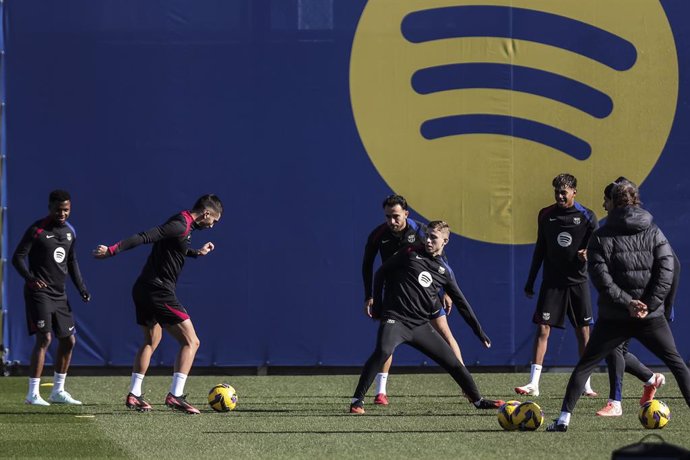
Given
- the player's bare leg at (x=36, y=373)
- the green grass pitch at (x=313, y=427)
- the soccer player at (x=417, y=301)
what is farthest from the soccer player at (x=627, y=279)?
the player's bare leg at (x=36, y=373)

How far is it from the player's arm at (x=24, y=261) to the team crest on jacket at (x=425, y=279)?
3893 mm

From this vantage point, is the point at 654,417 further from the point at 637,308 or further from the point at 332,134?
the point at 332,134

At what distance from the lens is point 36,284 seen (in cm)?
1262

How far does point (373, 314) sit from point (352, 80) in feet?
14.9

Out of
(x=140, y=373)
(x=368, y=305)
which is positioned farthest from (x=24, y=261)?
(x=368, y=305)

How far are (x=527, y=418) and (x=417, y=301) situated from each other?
1852 millimetres

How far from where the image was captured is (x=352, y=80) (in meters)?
15.7

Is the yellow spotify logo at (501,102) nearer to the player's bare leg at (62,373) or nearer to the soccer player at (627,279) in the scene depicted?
the player's bare leg at (62,373)

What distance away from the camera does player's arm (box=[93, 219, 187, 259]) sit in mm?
10625

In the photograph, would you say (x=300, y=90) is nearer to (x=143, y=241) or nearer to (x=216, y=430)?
(x=143, y=241)

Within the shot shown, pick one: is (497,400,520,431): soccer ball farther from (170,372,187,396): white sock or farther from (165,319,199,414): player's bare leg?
(170,372,187,396): white sock

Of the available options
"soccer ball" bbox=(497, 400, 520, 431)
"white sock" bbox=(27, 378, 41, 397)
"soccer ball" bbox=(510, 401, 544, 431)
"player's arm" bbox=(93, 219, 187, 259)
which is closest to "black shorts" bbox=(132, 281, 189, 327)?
"player's arm" bbox=(93, 219, 187, 259)

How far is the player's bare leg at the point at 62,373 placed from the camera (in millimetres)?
12539

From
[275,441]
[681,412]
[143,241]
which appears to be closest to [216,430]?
[275,441]
